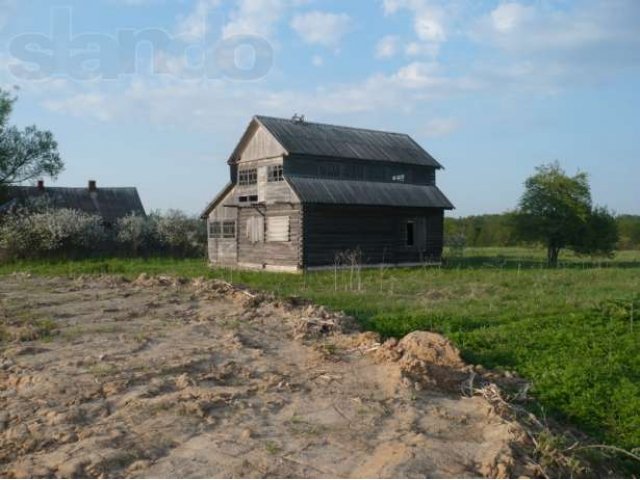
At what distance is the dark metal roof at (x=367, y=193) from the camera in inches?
978

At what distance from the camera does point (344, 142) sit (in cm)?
2788

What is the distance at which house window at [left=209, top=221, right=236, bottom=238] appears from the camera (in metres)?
28.5

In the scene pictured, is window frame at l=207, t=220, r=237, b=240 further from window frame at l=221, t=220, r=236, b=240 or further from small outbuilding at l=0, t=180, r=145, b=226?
small outbuilding at l=0, t=180, r=145, b=226

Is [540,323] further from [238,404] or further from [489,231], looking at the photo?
[489,231]

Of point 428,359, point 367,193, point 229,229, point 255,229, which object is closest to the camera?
point 428,359

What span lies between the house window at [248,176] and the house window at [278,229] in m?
2.10

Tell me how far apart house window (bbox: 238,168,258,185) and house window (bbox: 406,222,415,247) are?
6.92 meters

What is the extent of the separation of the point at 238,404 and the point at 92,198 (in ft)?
122

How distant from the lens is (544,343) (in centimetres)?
1048

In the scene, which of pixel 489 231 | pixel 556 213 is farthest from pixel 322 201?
pixel 489 231

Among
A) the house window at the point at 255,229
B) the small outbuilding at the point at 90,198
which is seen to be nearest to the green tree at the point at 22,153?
the small outbuilding at the point at 90,198

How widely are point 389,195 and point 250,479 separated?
22.7m

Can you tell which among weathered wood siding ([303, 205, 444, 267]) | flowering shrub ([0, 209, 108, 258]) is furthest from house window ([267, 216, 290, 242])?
flowering shrub ([0, 209, 108, 258])

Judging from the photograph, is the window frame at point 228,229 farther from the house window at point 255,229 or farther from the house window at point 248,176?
the house window at point 248,176
